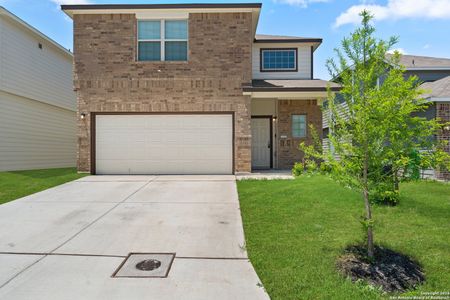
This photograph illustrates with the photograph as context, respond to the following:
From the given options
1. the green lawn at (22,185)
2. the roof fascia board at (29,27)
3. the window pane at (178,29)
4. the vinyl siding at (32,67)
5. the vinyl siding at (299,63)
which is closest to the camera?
the green lawn at (22,185)

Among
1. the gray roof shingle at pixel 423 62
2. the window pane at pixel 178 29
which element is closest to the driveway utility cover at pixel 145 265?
the window pane at pixel 178 29

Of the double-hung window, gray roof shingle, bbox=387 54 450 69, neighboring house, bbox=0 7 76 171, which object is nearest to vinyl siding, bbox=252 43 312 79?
the double-hung window

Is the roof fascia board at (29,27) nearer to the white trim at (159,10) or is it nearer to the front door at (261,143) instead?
the white trim at (159,10)

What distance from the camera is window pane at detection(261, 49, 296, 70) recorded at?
14.4 meters

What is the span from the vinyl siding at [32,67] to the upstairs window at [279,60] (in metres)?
11.4

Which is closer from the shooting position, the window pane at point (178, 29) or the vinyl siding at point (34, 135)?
the window pane at point (178, 29)

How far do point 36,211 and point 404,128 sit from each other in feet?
22.6

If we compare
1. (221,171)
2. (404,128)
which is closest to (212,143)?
(221,171)

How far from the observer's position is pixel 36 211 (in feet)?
21.4

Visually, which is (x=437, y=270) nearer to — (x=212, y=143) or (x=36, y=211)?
(x=36, y=211)

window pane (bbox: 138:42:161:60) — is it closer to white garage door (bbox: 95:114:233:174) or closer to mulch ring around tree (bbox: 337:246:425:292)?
white garage door (bbox: 95:114:233:174)

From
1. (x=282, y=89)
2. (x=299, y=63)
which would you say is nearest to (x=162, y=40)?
(x=282, y=89)

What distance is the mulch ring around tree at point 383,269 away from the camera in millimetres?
3561

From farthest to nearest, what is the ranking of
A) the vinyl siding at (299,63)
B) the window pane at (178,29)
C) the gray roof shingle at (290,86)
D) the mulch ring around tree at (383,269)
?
the vinyl siding at (299,63) → the window pane at (178,29) → the gray roof shingle at (290,86) → the mulch ring around tree at (383,269)
